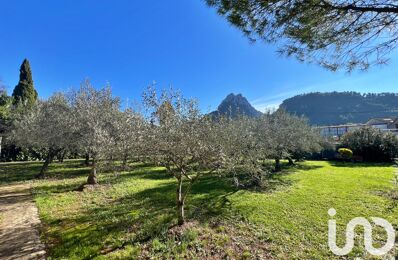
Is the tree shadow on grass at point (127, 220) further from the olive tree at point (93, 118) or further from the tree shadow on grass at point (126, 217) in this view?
the olive tree at point (93, 118)

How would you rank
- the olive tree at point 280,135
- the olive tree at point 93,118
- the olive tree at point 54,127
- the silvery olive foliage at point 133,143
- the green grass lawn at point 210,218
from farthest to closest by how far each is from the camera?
the olive tree at point 280,135
the olive tree at point 54,127
the olive tree at point 93,118
the silvery olive foliage at point 133,143
the green grass lawn at point 210,218

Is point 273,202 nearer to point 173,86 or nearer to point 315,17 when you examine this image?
point 173,86

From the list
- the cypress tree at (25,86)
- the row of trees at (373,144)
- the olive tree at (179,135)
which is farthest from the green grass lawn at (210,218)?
the cypress tree at (25,86)

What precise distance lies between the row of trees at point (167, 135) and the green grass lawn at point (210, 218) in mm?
944

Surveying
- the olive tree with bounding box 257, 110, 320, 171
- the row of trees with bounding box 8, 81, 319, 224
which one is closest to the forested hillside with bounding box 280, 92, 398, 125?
the olive tree with bounding box 257, 110, 320, 171

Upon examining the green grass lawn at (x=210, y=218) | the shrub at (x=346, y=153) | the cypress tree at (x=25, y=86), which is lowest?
the green grass lawn at (x=210, y=218)

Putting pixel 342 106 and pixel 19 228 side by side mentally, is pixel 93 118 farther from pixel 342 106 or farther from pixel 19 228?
pixel 342 106

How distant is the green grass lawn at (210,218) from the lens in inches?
234

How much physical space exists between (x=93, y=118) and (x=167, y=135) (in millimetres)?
7379

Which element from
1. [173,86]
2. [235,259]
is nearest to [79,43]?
[173,86]

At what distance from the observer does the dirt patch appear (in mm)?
5777

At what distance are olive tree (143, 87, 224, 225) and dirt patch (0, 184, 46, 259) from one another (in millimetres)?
3579

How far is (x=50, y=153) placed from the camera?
16.1m

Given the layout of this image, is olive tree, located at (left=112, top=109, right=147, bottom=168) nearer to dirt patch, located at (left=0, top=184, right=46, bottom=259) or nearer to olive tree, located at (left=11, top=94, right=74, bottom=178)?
dirt patch, located at (left=0, top=184, right=46, bottom=259)
